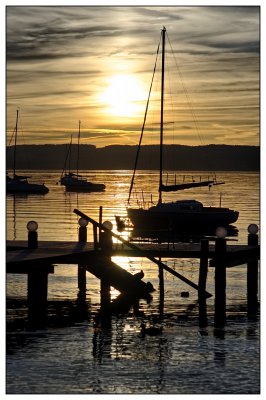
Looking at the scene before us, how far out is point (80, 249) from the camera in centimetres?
3250

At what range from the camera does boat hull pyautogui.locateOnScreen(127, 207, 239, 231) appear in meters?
70.4

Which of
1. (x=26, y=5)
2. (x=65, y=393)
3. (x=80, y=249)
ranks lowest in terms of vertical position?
(x=65, y=393)

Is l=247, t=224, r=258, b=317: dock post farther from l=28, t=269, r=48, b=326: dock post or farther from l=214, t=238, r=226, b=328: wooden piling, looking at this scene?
l=28, t=269, r=48, b=326: dock post

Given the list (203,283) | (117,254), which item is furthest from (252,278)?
(117,254)

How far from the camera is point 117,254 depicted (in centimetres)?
3253

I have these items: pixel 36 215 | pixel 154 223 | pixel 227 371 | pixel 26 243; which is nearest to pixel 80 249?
pixel 26 243

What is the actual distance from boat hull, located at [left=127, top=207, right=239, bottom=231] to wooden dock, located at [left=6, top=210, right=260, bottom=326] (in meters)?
35.2

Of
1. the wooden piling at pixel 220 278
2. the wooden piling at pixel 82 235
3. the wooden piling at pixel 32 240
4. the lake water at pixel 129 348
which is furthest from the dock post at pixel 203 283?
the wooden piling at pixel 32 240

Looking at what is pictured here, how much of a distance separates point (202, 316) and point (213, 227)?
43312mm

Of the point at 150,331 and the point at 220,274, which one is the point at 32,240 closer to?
the point at 220,274

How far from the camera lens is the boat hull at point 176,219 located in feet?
231

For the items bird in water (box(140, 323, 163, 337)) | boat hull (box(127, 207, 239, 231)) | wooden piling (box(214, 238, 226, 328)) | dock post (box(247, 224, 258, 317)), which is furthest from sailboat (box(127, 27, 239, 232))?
bird in water (box(140, 323, 163, 337))

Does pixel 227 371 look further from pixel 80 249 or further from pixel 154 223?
pixel 154 223
